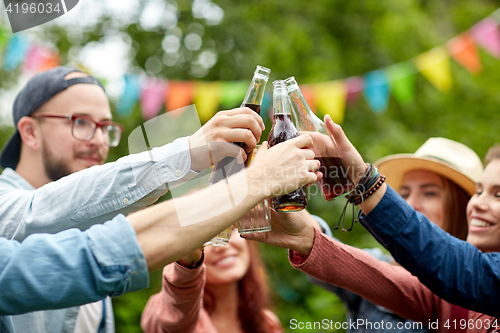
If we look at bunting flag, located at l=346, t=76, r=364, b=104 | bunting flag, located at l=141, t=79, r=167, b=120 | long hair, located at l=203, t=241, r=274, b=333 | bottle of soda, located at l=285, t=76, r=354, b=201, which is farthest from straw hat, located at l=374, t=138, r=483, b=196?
bunting flag, located at l=141, t=79, r=167, b=120

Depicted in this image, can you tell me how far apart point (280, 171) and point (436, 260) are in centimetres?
68

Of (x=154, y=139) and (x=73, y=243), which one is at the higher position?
(x=154, y=139)

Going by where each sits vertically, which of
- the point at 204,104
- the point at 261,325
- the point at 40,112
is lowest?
the point at 261,325

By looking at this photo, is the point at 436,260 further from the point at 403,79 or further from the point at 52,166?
the point at 403,79

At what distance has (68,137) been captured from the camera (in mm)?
1857

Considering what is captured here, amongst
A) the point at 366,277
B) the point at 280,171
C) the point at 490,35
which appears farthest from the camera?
the point at 490,35

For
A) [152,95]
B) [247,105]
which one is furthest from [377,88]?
[247,105]

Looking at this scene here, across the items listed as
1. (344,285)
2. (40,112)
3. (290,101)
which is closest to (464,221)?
(344,285)

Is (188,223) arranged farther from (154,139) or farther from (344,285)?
(344,285)

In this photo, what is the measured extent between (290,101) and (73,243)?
30.9 inches

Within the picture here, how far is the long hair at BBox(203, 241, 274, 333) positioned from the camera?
2340 mm

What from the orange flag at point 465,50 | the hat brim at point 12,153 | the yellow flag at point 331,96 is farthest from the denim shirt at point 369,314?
the orange flag at point 465,50

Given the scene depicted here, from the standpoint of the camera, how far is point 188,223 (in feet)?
2.92

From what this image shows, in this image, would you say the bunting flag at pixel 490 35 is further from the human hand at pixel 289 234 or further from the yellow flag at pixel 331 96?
the human hand at pixel 289 234
